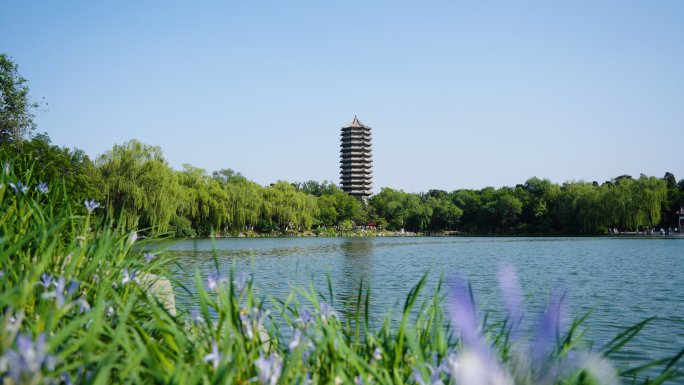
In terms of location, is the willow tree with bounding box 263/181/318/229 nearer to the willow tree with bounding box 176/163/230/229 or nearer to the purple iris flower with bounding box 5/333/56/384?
the willow tree with bounding box 176/163/230/229

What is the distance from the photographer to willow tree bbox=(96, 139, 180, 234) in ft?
69.3

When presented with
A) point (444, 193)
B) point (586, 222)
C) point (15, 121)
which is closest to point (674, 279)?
point (15, 121)

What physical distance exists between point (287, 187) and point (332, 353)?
38.7 meters

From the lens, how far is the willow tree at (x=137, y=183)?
831 inches

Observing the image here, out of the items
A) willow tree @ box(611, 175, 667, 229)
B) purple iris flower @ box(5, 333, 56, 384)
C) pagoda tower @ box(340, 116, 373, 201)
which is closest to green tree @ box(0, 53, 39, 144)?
purple iris flower @ box(5, 333, 56, 384)

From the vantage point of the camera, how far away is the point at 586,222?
38375 millimetres

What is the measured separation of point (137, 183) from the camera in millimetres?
21641

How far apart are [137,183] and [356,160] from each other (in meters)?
56.8

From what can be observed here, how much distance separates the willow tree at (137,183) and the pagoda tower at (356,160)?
54.4m

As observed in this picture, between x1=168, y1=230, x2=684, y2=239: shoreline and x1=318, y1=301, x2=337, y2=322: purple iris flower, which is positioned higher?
x1=168, y1=230, x2=684, y2=239: shoreline

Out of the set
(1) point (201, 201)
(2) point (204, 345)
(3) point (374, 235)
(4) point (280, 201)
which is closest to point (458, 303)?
(2) point (204, 345)

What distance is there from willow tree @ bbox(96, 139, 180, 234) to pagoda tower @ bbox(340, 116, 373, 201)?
54389mm

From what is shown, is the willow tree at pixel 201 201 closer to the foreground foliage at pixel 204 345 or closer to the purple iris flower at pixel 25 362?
the foreground foliage at pixel 204 345

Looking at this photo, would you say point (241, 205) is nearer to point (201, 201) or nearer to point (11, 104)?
point (201, 201)
